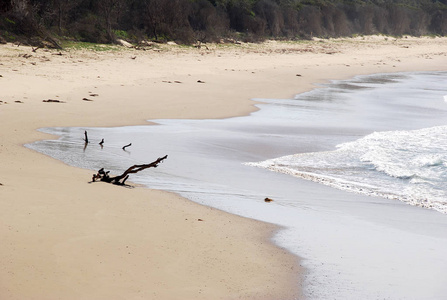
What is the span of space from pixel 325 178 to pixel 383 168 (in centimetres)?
103

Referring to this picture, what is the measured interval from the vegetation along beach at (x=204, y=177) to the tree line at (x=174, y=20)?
0.75 feet

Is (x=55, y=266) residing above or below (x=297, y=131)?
above

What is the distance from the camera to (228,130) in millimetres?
10672

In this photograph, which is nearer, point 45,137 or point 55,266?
point 55,266

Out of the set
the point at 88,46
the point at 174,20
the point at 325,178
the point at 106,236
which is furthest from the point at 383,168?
the point at 174,20

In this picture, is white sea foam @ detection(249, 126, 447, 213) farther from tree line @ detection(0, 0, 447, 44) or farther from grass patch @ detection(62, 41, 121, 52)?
tree line @ detection(0, 0, 447, 44)

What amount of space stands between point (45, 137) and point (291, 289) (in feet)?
19.0

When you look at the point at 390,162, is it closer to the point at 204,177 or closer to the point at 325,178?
the point at 325,178

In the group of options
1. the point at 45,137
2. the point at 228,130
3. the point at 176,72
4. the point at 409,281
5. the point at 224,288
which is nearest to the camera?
the point at 224,288

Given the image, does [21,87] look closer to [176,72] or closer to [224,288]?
[176,72]

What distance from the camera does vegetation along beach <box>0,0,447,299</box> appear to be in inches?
162

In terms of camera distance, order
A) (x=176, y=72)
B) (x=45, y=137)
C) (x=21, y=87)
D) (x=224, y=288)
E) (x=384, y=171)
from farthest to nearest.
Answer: (x=176, y=72), (x=21, y=87), (x=45, y=137), (x=384, y=171), (x=224, y=288)

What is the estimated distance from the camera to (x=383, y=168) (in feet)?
26.7

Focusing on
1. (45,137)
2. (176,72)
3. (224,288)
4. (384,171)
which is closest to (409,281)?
(224,288)
